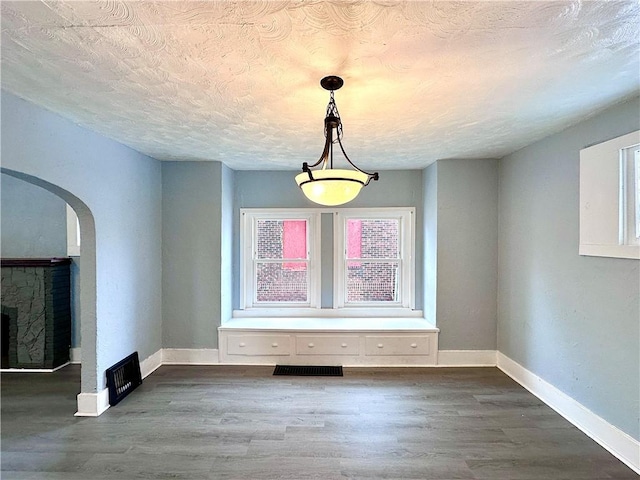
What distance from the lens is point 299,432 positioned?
2508mm

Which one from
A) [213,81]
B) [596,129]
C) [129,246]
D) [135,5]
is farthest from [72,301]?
[596,129]

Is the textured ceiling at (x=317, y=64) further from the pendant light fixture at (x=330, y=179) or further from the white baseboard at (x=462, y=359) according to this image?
the white baseboard at (x=462, y=359)

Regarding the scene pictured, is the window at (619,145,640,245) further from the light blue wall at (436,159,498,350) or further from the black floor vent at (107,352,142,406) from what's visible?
the black floor vent at (107,352,142,406)

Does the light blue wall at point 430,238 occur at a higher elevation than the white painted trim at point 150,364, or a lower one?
higher

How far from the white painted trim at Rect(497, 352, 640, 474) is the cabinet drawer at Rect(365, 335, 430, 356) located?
96 cm

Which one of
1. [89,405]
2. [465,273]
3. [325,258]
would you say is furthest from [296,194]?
[89,405]

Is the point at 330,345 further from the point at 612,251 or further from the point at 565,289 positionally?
the point at 612,251

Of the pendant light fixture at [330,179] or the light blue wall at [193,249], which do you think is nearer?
the pendant light fixture at [330,179]

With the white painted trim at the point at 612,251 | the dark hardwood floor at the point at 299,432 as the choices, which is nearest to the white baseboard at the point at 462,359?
the dark hardwood floor at the point at 299,432

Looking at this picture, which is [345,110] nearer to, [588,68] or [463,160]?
[588,68]

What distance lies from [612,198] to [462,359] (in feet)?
7.48

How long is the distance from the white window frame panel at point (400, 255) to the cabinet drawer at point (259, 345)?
34.9 inches

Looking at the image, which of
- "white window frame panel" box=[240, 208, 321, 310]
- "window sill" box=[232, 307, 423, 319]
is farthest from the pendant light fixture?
"window sill" box=[232, 307, 423, 319]

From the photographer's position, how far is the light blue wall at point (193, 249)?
3.85 m
